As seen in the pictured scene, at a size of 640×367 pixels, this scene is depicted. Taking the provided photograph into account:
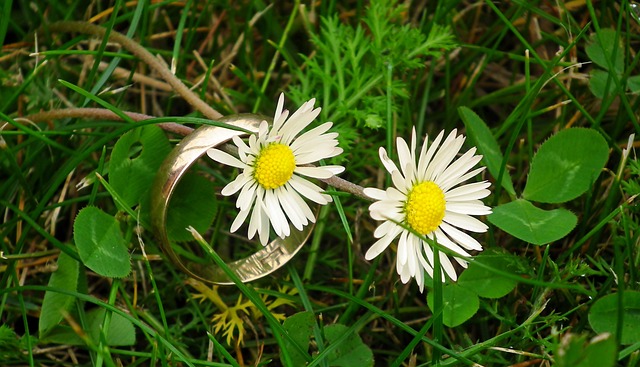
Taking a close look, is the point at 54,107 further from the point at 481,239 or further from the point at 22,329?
the point at 481,239

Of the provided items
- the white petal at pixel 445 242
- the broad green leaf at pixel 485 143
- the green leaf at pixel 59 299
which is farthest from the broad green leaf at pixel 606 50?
the green leaf at pixel 59 299

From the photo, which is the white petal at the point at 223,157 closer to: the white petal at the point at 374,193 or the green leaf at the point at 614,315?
the white petal at the point at 374,193

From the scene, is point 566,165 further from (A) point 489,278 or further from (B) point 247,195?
(B) point 247,195

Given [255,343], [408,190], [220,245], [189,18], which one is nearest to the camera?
[408,190]

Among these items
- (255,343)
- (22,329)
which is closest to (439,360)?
(255,343)

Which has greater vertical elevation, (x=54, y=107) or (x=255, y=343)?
(x=54, y=107)

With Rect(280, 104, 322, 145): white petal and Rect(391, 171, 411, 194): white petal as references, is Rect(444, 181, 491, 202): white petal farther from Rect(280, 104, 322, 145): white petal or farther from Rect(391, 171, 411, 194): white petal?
Rect(280, 104, 322, 145): white petal
